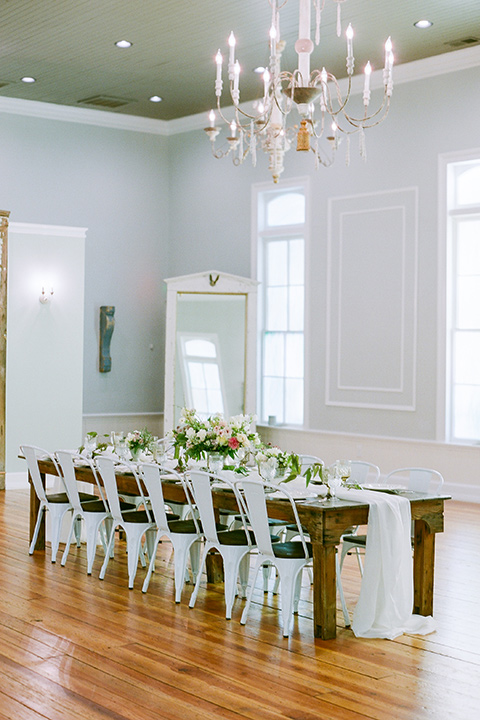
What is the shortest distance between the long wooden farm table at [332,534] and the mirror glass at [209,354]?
5.90 metres

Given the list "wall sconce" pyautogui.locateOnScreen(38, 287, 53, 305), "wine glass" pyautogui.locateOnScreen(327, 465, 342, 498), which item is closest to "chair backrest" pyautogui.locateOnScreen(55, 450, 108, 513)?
"wine glass" pyautogui.locateOnScreen(327, 465, 342, 498)

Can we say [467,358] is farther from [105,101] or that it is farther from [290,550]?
[105,101]

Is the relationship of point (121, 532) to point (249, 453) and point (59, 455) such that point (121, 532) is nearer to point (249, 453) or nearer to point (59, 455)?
point (59, 455)

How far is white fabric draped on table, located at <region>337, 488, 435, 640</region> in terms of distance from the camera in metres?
5.16

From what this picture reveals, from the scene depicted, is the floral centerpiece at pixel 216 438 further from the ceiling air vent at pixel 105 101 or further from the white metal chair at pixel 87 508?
the ceiling air vent at pixel 105 101

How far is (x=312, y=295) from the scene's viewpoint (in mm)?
11359

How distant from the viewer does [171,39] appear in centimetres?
959

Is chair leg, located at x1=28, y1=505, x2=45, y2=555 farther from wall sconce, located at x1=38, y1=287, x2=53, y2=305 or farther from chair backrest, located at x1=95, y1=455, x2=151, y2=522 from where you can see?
wall sconce, located at x1=38, y1=287, x2=53, y2=305

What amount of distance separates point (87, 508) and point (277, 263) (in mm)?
5797

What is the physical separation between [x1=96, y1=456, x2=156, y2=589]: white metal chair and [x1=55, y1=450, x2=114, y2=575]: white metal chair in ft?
0.41

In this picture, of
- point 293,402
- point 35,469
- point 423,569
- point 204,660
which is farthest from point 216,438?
point 293,402

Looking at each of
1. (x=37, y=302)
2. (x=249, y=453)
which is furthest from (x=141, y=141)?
(x=249, y=453)

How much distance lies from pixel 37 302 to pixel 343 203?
12.2 ft

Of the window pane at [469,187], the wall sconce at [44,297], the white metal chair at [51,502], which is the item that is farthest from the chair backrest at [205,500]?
the wall sconce at [44,297]
